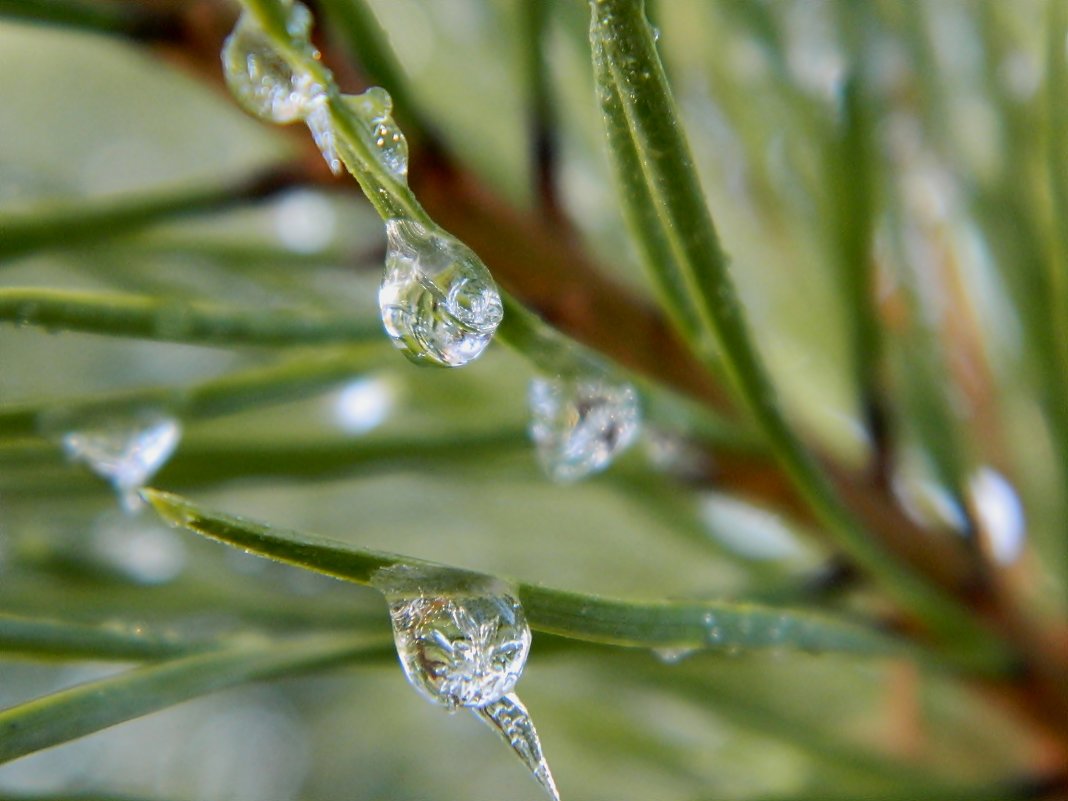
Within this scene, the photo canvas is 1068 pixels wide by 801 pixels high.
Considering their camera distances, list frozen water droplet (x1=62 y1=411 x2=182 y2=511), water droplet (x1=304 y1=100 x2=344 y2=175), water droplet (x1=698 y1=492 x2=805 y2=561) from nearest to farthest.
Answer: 1. water droplet (x1=304 y1=100 x2=344 y2=175)
2. frozen water droplet (x1=62 y1=411 x2=182 y2=511)
3. water droplet (x1=698 y1=492 x2=805 y2=561)

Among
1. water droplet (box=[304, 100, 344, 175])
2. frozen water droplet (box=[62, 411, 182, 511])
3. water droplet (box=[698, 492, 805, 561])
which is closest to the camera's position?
water droplet (box=[304, 100, 344, 175])

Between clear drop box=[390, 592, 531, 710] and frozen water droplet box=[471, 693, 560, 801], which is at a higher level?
clear drop box=[390, 592, 531, 710]

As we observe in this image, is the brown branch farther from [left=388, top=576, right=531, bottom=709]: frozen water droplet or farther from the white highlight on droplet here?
[left=388, top=576, right=531, bottom=709]: frozen water droplet

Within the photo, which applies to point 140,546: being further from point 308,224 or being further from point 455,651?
point 455,651

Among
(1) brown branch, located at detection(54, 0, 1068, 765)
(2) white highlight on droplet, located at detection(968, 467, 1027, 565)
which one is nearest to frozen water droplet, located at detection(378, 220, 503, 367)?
(1) brown branch, located at detection(54, 0, 1068, 765)

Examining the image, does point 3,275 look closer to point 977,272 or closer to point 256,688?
point 256,688

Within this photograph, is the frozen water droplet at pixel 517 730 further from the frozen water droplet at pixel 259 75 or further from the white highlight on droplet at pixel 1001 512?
the white highlight on droplet at pixel 1001 512

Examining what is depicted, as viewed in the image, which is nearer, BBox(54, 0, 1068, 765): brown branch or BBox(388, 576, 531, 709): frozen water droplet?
BBox(388, 576, 531, 709): frozen water droplet

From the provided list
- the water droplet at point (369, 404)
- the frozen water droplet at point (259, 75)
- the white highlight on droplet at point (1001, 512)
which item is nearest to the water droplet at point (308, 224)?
the water droplet at point (369, 404)
